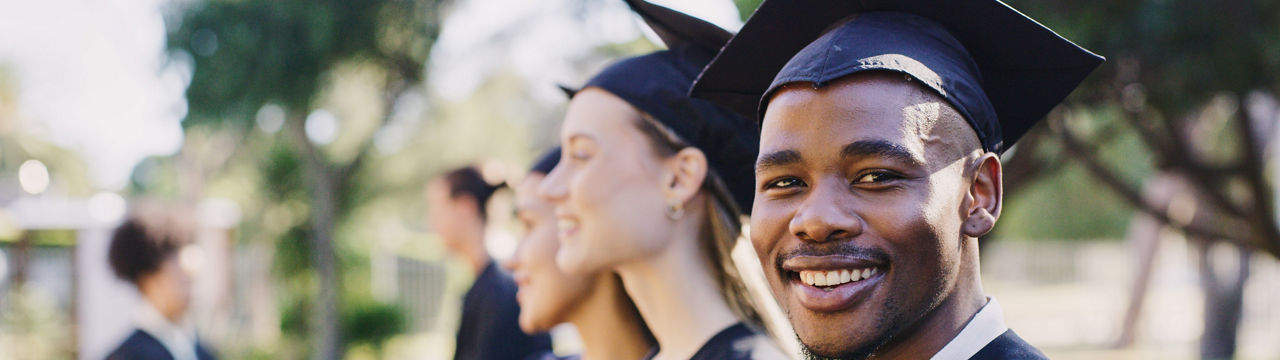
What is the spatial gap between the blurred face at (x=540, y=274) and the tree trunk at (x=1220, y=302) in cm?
1266

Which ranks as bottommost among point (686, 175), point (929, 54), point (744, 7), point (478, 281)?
point (478, 281)

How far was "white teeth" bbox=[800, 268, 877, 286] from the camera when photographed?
1637 mm

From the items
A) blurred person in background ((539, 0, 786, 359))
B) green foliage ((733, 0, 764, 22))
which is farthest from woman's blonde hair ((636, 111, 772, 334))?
green foliage ((733, 0, 764, 22))

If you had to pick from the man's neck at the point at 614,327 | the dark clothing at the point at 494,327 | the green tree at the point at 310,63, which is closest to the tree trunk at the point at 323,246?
the green tree at the point at 310,63

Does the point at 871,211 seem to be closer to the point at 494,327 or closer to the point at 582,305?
the point at 582,305

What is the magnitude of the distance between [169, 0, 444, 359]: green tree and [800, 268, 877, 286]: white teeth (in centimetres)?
1066

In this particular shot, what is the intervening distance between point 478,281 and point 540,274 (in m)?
1.78

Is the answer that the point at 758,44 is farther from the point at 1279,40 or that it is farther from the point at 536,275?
the point at 1279,40

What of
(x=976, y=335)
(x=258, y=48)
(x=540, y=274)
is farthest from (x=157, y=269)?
(x=258, y=48)

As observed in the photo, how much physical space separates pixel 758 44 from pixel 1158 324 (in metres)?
23.9

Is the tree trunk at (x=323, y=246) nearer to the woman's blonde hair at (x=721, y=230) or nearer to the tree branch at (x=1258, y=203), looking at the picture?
the tree branch at (x=1258, y=203)

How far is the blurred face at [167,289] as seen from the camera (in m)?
4.89

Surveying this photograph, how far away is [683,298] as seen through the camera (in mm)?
2676

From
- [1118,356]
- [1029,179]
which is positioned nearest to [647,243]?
[1029,179]
